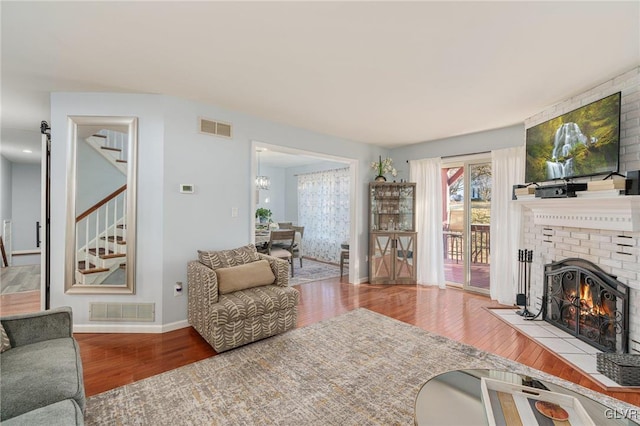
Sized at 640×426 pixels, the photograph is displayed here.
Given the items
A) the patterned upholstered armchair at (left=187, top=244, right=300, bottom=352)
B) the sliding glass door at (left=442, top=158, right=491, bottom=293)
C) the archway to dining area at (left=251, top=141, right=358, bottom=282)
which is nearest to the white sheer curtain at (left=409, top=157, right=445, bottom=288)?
the sliding glass door at (left=442, top=158, right=491, bottom=293)

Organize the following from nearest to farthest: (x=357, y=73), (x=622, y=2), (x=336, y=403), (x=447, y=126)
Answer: (x=622, y=2)
(x=336, y=403)
(x=357, y=73)
(x=447, y=126)

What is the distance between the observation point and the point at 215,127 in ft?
11.3

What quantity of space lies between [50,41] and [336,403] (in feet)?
10.8

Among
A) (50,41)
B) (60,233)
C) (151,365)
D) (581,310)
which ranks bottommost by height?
(151,365)

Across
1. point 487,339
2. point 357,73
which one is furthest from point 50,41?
point 487,339

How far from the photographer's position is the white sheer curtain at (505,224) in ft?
13.0

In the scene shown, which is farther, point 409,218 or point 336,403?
point 409,218

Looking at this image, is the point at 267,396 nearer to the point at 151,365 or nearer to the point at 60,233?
the point at 151,365

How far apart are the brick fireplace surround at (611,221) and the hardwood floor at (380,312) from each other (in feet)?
2.47

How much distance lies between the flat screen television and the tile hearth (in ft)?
5.34

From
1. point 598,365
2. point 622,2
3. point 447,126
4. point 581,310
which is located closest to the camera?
point 622,2

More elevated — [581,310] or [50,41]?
[50,41]

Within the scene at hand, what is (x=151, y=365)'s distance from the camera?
2414mm

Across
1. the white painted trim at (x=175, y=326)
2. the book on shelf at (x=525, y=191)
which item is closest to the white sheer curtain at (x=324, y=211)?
the book on shelf at (x=525, y=191)
